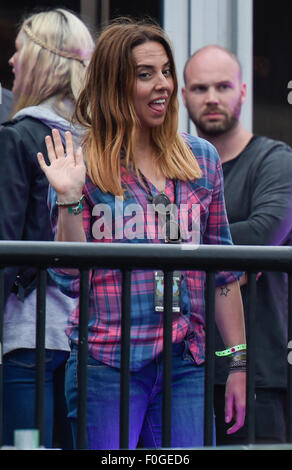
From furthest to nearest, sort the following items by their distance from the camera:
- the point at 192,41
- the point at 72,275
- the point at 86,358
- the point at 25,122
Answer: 1. the point at 192,41
2. the point at 25,122
3. the point at 72,275
4. the point at 86,358

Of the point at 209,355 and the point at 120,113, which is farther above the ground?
the point at 120,113

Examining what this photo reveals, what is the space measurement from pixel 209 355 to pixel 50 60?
4.83 feet

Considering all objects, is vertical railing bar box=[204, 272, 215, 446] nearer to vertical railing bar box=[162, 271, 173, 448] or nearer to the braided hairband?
vertical railing bar box=[162, 271, 173, 448]

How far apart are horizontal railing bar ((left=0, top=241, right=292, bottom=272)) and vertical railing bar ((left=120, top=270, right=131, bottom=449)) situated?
0.22 ft

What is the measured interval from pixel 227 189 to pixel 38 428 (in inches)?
66.7

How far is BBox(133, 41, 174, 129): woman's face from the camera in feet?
11.8

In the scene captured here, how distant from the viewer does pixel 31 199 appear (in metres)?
3.95

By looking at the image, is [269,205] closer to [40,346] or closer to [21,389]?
[21,389]

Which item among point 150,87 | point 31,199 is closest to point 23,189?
point 31,199

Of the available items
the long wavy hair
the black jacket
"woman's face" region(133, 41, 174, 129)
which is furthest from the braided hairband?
"woman's face" region(133, 41, 174, 129)

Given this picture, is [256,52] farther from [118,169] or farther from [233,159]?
[118,169]

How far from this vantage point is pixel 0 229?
3.83 meters

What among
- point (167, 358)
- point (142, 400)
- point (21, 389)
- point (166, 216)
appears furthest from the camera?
point (21, 389)

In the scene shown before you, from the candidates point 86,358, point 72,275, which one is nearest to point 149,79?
point 72,275
